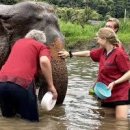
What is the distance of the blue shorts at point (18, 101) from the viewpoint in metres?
5.98

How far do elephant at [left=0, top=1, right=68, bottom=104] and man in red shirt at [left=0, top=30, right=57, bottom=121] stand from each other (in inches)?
35.6

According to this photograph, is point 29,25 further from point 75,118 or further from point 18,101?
point 18,101

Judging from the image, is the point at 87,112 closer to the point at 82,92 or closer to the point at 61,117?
the point at 61,117

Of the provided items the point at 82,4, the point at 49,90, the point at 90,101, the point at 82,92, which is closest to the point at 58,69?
the point at 49,90

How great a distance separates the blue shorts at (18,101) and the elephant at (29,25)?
0.93 meters

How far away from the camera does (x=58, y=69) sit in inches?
279

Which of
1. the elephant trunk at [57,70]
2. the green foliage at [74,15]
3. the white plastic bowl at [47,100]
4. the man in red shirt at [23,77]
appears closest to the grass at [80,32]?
the green foliage at [74,15]

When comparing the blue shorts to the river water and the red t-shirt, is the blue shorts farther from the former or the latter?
the red t-shirt

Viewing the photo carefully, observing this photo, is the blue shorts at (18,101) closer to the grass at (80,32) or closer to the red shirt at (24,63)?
the red shirt at (24,63)

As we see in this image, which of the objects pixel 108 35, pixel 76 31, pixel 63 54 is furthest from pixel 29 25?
pixel 76 31

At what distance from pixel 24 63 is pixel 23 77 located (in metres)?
0.18

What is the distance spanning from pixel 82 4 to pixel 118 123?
47127mm

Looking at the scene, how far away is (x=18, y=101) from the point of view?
20.0 feet

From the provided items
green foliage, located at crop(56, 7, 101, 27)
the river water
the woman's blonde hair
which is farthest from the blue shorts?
green foliage, located at crop(56, 7, 101, 27)
